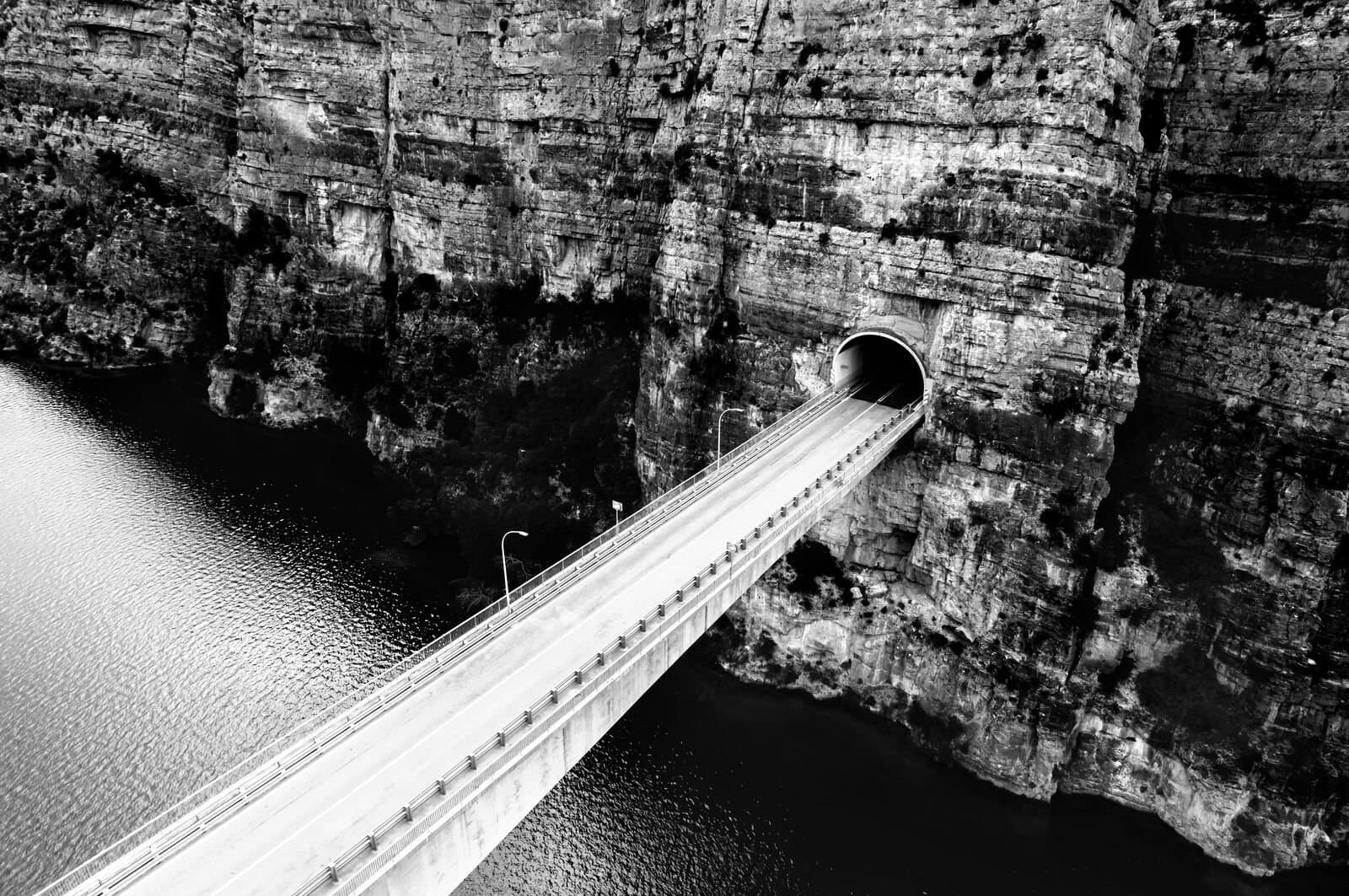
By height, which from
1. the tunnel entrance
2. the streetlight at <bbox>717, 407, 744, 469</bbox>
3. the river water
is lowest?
the river water

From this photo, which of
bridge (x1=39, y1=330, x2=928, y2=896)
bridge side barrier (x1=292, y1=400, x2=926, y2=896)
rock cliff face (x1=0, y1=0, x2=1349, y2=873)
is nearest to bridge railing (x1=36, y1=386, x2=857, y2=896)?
bridge (x1=39, y1=330, x2=928, y2=896)

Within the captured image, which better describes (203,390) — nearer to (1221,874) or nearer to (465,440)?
(465,440)

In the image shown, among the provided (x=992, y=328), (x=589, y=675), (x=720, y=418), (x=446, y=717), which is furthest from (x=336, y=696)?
(x=992, y=328)

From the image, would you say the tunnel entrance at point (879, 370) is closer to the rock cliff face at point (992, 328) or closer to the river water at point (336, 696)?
the rock cliff face at point (992, 328)

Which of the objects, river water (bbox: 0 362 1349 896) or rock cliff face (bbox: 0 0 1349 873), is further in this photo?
rock cliff face (bbox: 0 0 1349 873)

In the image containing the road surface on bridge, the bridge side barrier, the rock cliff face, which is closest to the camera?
the bridge side barrier

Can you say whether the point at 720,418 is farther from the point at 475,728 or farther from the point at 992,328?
the point at 475,728

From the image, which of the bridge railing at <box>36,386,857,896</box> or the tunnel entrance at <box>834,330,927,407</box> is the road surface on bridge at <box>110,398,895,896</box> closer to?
the bridge railing at <box>36,386,857,896</box>
